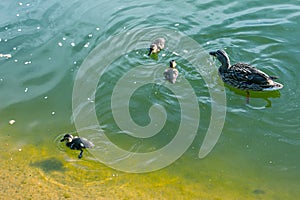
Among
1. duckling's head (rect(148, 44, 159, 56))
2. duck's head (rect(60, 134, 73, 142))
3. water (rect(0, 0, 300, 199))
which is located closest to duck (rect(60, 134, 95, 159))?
duck's head (rect(60, 134, 73, 142))

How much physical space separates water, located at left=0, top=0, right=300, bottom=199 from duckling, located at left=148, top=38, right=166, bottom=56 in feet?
0.47

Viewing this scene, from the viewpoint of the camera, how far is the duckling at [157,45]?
8.13m

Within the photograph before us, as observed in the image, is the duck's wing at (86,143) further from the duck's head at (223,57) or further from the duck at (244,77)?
the duck's head at (223,57)

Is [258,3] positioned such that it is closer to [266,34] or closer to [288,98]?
[266,34]

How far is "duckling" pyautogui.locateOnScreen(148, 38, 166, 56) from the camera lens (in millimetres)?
8134

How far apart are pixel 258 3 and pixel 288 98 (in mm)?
3101

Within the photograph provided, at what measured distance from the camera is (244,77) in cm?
725

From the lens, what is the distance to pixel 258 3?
30.5ft

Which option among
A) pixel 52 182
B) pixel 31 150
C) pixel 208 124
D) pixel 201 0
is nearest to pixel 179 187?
pixel 208 124

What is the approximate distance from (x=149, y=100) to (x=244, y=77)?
164cm

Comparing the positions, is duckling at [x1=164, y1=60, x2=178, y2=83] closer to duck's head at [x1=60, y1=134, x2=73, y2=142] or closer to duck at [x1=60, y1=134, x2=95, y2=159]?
duck at [x1=60, y1=134, x2=95, y2=159]

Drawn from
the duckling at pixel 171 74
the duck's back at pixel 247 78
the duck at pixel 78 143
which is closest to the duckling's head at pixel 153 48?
the duckling at pixel 171 74

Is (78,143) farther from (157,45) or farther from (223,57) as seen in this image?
(223,57)

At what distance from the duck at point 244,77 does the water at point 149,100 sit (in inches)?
6.2
